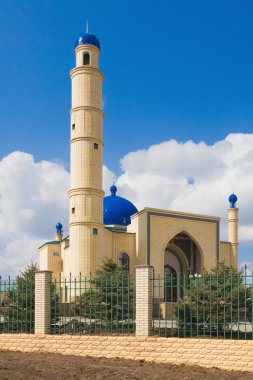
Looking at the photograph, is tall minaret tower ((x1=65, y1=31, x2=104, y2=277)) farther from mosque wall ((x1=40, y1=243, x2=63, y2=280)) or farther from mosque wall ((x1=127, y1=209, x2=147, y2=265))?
mosque wall ((x1=40, y1=243, x2=63, y2=280))

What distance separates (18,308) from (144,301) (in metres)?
4.77

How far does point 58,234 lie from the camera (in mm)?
38188

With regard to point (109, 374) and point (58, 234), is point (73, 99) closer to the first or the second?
point (58, 234)

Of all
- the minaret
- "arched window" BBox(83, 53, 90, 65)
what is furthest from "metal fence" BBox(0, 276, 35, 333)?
the minaret

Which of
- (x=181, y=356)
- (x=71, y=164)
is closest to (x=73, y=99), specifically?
(x=71, y=164)

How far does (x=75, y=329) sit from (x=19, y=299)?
258 centimetres

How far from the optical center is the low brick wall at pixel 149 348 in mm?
9961

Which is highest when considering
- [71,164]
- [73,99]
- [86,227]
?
[73,99]

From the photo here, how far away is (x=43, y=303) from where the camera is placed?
1259 centimetres

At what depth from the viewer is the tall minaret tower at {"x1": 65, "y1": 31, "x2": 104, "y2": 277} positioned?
25859 mm

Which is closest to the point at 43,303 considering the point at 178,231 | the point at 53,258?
the point at 178,231

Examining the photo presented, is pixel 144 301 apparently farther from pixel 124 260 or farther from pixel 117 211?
pixel 117 211

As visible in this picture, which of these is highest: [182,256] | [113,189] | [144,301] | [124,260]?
[113,189]

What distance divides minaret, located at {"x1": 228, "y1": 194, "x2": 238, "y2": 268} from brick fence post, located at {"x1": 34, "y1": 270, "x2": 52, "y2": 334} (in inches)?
824
